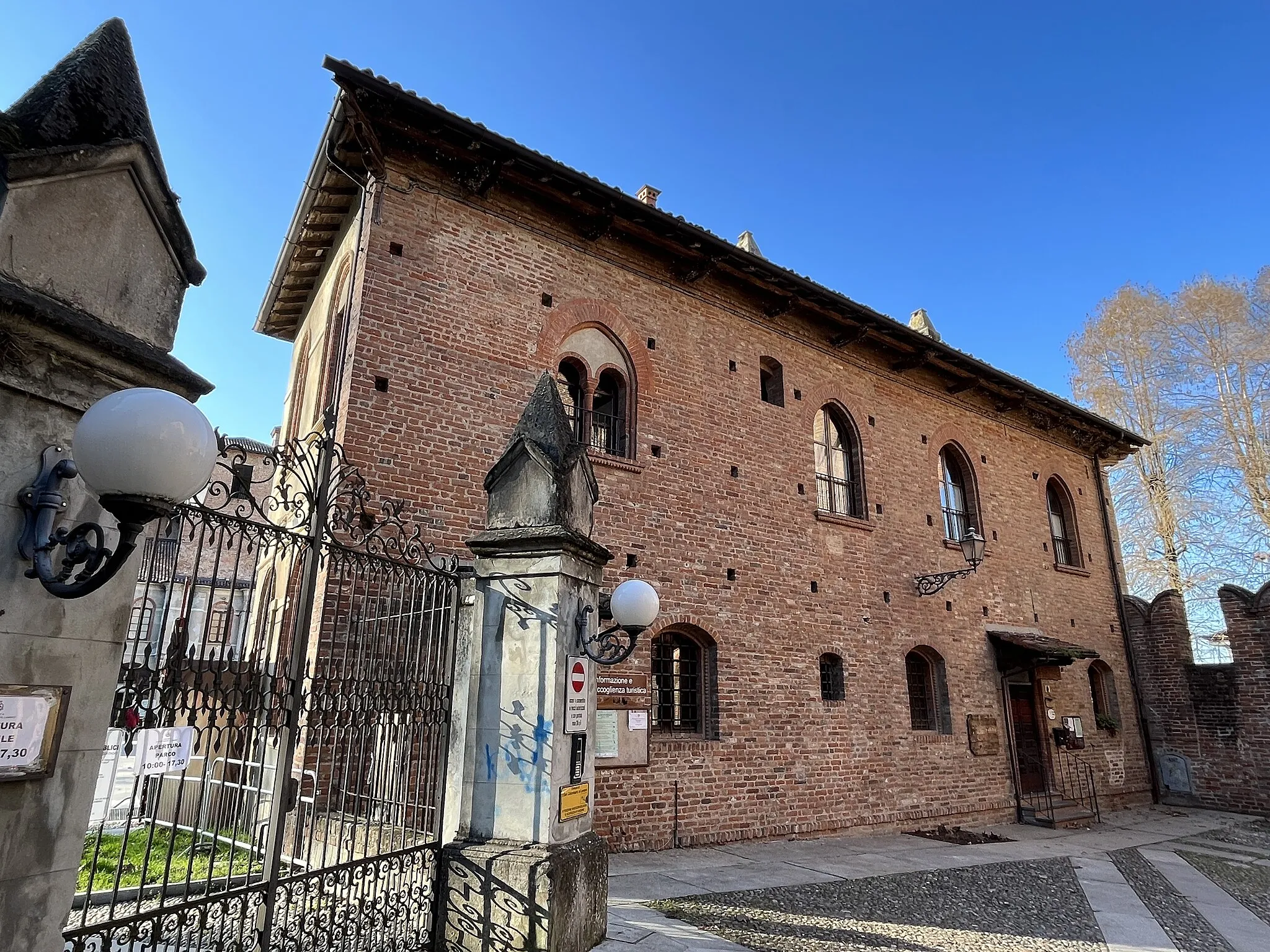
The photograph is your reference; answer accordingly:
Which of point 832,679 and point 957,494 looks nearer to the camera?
point 832,679

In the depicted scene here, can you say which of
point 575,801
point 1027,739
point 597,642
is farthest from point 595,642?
point 1027,739

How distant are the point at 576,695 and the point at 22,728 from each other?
2.81 m

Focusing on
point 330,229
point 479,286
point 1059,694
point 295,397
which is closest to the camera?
point 479,286

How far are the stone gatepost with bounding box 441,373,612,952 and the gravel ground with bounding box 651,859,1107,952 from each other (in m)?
1.71

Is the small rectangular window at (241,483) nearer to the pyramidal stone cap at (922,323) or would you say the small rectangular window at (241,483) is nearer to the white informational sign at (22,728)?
the white informational sign at (22,728)

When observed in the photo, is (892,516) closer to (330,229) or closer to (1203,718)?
(1203,718)

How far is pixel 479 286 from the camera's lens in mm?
8688

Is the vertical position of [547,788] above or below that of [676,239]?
below

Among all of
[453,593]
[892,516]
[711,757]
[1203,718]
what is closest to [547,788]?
[453,593]

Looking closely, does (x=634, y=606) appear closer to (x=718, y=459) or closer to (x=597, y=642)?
(x=597, y=642)

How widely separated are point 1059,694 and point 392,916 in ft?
45.3

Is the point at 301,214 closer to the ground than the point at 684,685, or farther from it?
farther from it

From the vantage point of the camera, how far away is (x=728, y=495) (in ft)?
33.4

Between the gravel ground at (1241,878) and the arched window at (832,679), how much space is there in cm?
456
